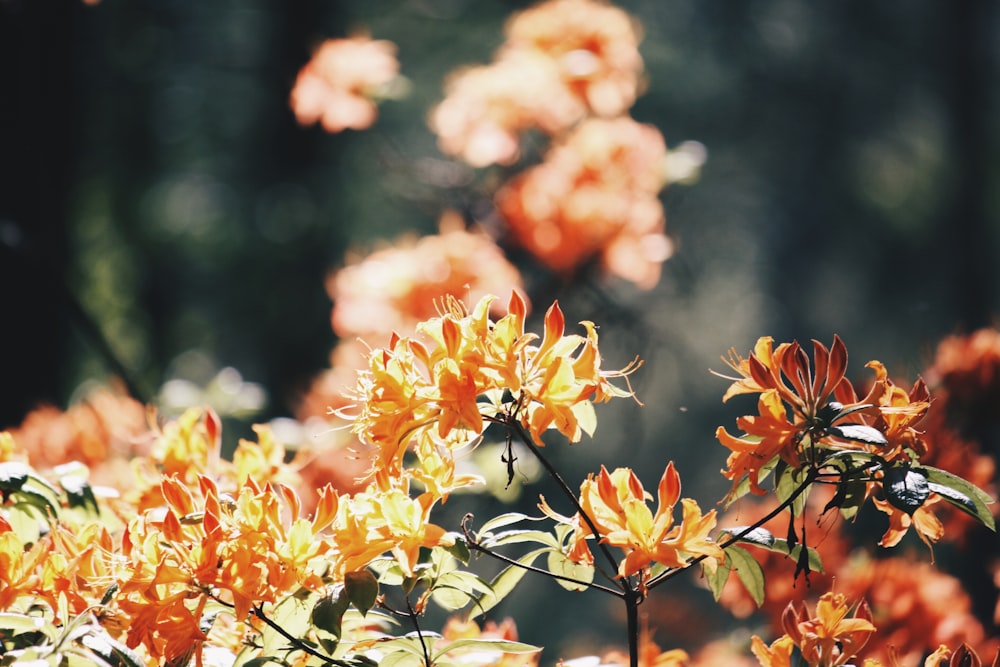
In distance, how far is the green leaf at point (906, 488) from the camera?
2.62 ft

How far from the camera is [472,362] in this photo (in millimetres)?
855

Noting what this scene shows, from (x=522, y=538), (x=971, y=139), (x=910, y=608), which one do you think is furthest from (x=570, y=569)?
(x=971, y=139)

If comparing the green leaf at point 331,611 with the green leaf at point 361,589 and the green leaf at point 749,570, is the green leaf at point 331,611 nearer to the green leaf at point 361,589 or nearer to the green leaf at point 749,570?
the green leaf at point 361,589

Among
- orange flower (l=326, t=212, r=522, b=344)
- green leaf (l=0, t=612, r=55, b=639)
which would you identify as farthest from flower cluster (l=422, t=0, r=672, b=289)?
green leaf (l=0, t=612, r=55, b=639)

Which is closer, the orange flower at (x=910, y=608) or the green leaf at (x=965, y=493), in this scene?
the green leaf at (x=965, y=493)

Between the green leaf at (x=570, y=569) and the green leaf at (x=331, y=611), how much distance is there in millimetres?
231

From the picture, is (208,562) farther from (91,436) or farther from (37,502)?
(91,436)

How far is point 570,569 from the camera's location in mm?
961

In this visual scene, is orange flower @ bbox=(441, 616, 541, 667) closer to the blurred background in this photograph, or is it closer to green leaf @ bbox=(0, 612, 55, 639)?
green leaf @ bbox=(0, 612, 55, 639)

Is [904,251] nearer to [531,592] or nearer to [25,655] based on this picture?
[531,592]

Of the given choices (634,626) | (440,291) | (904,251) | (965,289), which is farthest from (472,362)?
(904,251)

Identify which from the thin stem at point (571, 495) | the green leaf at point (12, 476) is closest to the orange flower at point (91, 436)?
the green leaf at point (12, 476)

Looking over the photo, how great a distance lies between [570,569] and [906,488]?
33 centimetres

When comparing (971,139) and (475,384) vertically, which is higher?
(475,384)
